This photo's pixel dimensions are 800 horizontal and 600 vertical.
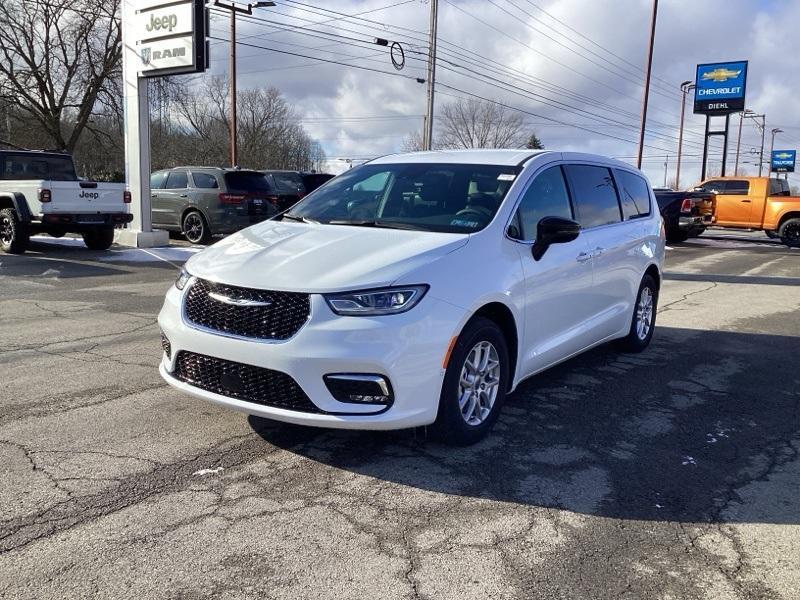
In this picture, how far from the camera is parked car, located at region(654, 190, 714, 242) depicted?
22.0 m

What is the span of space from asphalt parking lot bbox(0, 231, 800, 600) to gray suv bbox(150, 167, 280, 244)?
10194mm

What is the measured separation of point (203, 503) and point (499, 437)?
1.88m

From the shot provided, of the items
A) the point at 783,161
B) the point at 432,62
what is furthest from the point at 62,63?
the point at 783,161

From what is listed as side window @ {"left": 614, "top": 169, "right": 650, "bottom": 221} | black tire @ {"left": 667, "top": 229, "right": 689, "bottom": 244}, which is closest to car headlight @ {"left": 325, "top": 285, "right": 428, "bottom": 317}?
side window @ {"left": 614, "top": 169, "right": 650, "bottom": 221}

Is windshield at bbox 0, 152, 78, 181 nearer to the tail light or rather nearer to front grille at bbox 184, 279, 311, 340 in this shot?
the tail light

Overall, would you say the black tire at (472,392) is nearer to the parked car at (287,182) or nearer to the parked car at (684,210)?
the parked car at (287,182)

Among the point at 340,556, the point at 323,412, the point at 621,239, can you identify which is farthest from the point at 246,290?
the point at 621,239

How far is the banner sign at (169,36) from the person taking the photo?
15.1 metres

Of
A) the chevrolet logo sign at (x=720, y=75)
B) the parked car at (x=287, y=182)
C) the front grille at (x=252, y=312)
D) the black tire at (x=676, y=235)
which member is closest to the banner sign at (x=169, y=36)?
the parked car at (x=287, y=182)

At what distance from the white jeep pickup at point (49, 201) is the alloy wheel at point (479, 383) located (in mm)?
11416

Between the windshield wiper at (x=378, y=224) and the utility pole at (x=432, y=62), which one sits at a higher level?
the utility pole at (x=432, y=62)

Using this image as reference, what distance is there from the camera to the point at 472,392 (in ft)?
13.7

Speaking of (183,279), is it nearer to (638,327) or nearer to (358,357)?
(358,357)

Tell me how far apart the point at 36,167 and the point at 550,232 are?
12970mm
